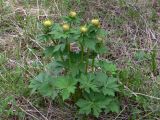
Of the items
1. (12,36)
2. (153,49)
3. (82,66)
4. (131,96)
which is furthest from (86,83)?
(12,36)

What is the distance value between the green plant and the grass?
0.64ft

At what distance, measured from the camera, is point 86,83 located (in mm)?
2141

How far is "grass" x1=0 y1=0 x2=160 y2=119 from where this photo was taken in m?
2.41

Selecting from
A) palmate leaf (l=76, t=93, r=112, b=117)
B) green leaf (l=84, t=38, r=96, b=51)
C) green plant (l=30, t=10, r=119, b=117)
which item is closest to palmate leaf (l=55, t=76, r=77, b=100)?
green plant (l=30, t=10, r=119, b=117)

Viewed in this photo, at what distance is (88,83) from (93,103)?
Result: 0.12 m

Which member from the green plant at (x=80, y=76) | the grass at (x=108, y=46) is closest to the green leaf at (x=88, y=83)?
the green plant at (x=80, y=76)

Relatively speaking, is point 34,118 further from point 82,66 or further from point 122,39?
point 122,39

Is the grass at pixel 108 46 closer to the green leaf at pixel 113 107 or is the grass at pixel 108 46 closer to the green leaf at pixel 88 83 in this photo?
the green leaf at pixel 113 107

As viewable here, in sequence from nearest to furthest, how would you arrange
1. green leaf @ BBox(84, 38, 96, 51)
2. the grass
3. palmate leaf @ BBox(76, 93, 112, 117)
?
green leaf @ BBox(84, 38, 96, 51) → palmate leaf @ BBox(76, 93, 112, 117) → the grass

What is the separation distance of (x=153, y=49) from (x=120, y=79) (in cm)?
47

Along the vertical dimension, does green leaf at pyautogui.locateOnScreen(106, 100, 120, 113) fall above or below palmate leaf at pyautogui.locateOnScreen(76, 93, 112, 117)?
below

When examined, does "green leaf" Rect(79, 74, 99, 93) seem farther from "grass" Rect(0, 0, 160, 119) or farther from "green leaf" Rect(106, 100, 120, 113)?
"grass" Rect(0, 0, 160, 119)

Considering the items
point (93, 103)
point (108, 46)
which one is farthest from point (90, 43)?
point (108, 46)

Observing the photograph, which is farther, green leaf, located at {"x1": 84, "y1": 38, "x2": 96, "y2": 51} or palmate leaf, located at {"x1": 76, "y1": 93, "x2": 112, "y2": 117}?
palmate leaf, located at {"x1": 76, "y1": 93, "x2": 112, "y2": 117}
